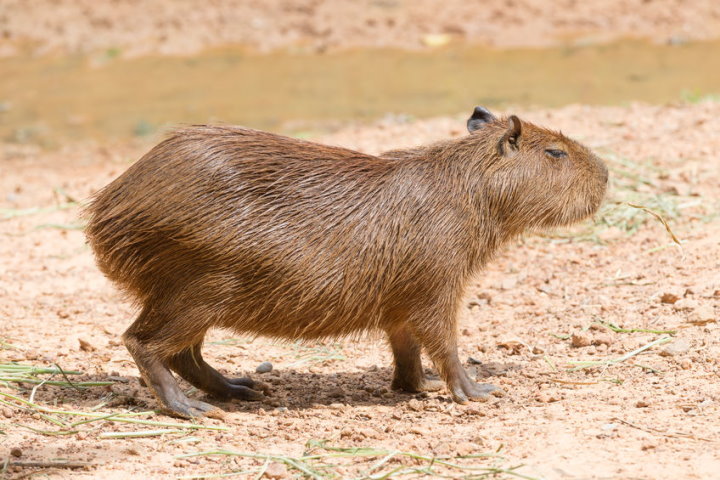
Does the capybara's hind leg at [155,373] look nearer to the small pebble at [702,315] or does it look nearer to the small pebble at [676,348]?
the small pebble at [676,348]

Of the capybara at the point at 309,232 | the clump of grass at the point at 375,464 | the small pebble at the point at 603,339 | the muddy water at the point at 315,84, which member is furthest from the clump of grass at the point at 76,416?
the muddy water at the point at 315,84

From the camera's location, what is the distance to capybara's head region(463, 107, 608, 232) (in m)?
4.95

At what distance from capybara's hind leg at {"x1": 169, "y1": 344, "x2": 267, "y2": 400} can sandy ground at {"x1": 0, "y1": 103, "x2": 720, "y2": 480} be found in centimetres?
10

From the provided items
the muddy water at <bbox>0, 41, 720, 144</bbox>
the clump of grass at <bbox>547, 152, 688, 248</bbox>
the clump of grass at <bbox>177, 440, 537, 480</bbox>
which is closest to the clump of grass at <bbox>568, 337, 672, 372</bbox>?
the clump of grass at <bbox>177, 440, 537, 480</bbox>

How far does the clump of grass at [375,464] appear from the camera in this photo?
3.78 metres

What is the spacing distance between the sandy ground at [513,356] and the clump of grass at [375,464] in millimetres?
A: 24

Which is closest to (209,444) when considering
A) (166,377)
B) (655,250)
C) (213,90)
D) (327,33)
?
(166,377)

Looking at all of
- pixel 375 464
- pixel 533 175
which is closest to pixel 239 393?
pixel 375 464

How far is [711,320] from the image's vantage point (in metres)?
5.24

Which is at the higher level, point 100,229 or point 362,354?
point 100,229

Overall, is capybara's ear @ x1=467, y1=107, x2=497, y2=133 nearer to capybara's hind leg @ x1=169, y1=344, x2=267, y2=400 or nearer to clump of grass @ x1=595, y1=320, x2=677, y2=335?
clump of grass @ x1=595, y1=320, x2=677, y2=335

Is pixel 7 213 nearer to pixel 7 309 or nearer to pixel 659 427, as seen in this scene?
pixel 7 309

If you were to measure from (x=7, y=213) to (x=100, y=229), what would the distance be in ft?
12.2

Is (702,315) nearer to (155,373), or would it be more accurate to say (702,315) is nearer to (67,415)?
(155,373)
